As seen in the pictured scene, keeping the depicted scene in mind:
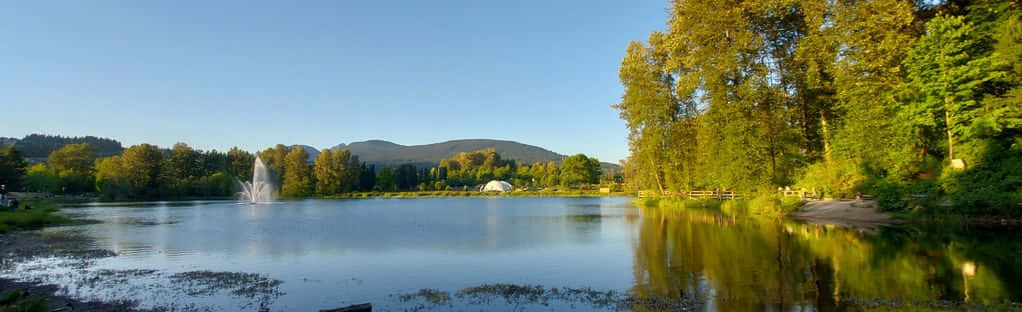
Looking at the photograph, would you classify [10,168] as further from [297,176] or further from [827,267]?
[827,267]

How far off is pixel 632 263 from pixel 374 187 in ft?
401

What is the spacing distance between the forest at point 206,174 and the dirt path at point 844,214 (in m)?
92.1

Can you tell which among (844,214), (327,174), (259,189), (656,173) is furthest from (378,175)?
(844,214)

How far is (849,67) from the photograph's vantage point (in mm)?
28312

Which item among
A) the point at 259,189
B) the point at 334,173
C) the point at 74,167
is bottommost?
the point at 259,189

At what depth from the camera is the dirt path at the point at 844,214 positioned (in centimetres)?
A: 2642

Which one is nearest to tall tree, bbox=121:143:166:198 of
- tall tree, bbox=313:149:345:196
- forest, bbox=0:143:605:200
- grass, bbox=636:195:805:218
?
forest, bbox=0:143:605:200

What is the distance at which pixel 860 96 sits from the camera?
28578 mm

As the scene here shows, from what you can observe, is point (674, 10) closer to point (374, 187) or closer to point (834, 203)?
point (834, 203)

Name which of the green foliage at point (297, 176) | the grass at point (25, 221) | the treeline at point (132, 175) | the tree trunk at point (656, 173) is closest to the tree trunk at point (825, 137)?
the tree trunk at point (656, 173)

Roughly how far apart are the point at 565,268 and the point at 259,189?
100247mm

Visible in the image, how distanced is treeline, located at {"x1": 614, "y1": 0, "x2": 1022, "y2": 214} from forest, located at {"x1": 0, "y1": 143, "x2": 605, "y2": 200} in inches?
3446

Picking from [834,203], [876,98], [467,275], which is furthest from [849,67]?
[467,275]

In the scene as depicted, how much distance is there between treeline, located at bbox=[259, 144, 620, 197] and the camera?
115m
